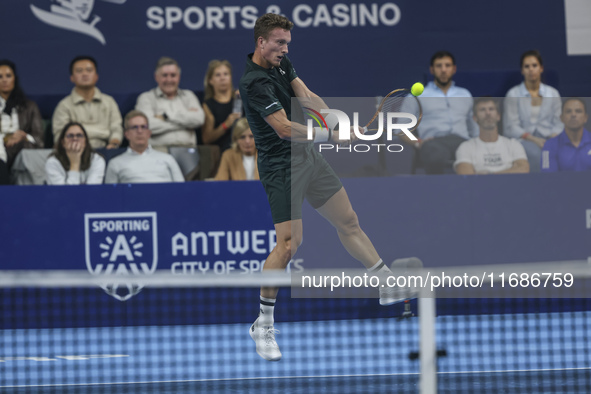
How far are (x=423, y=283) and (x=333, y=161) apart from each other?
4.96 m

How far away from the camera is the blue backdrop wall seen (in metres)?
9.74

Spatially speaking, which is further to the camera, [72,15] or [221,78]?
[72,15]

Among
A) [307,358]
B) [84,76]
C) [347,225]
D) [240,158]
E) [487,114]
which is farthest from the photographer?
[84,76]

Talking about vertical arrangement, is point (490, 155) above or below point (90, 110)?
below

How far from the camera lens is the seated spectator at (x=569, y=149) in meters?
8.42

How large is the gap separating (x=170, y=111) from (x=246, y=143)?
951mm

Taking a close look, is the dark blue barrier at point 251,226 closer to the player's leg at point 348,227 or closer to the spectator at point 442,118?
the spectator at point 442,118

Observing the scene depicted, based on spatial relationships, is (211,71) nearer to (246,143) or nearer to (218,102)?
(218,102)

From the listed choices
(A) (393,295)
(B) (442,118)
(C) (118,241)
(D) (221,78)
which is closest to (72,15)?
(D) (221,78)

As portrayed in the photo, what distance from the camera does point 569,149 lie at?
8.49 meters

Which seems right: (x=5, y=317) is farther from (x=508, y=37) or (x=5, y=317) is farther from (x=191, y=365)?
(x=508, y=37)

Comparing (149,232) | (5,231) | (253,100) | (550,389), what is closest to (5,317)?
(5,231)

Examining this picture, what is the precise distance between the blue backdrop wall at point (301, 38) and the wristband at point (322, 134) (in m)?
4.41

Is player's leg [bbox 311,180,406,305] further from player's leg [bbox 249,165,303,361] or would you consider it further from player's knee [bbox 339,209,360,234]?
player's leg [bbox 249,165,303,361]
